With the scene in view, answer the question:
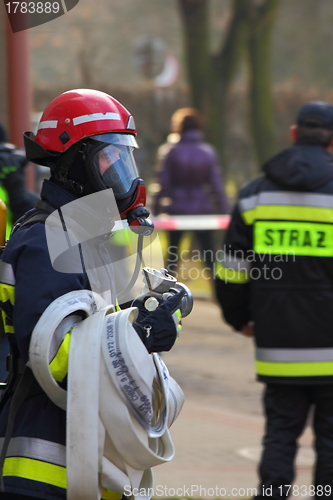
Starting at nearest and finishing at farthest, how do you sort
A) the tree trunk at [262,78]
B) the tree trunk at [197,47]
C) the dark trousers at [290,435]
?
the dark trousers at [290,435]
the tree trunk at [197,47]
the tree trunk at [262,78]

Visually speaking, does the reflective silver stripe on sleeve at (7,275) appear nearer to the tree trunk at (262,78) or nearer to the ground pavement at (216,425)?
the ground pavement at (216,425)

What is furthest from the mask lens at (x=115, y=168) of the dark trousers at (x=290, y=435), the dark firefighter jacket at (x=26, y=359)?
the dark trousers at (x=290, y=435)

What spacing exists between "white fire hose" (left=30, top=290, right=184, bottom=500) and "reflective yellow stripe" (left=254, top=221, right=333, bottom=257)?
1.68 m

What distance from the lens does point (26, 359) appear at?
90.7 inches

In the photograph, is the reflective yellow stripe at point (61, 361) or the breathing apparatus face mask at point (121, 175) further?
the breathing apparatus face mask at point (121, 175)

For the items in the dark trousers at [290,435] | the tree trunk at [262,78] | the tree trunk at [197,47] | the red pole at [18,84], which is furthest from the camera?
the tree trunk at [262,78]

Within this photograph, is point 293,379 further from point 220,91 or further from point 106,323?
point 220,91

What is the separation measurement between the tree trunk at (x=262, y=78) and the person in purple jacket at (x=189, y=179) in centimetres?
493

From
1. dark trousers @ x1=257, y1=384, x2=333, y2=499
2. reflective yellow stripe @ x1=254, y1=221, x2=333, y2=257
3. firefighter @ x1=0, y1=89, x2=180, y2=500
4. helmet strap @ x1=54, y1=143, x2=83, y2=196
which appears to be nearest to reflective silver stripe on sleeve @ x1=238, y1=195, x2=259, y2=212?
reflective yellow stripe @ x1=254, y1=221, x2=333, y2=257

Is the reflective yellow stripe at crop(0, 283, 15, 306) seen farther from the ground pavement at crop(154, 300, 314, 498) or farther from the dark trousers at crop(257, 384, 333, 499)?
the ground pavement at crop(154, 300, 314, 498)

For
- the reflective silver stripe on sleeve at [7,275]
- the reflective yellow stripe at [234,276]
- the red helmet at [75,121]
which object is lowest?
the reflective yellow stripe at [234,276]

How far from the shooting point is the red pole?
242 inches

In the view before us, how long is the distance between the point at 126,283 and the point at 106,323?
1.39 feet

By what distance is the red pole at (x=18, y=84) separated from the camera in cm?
614
